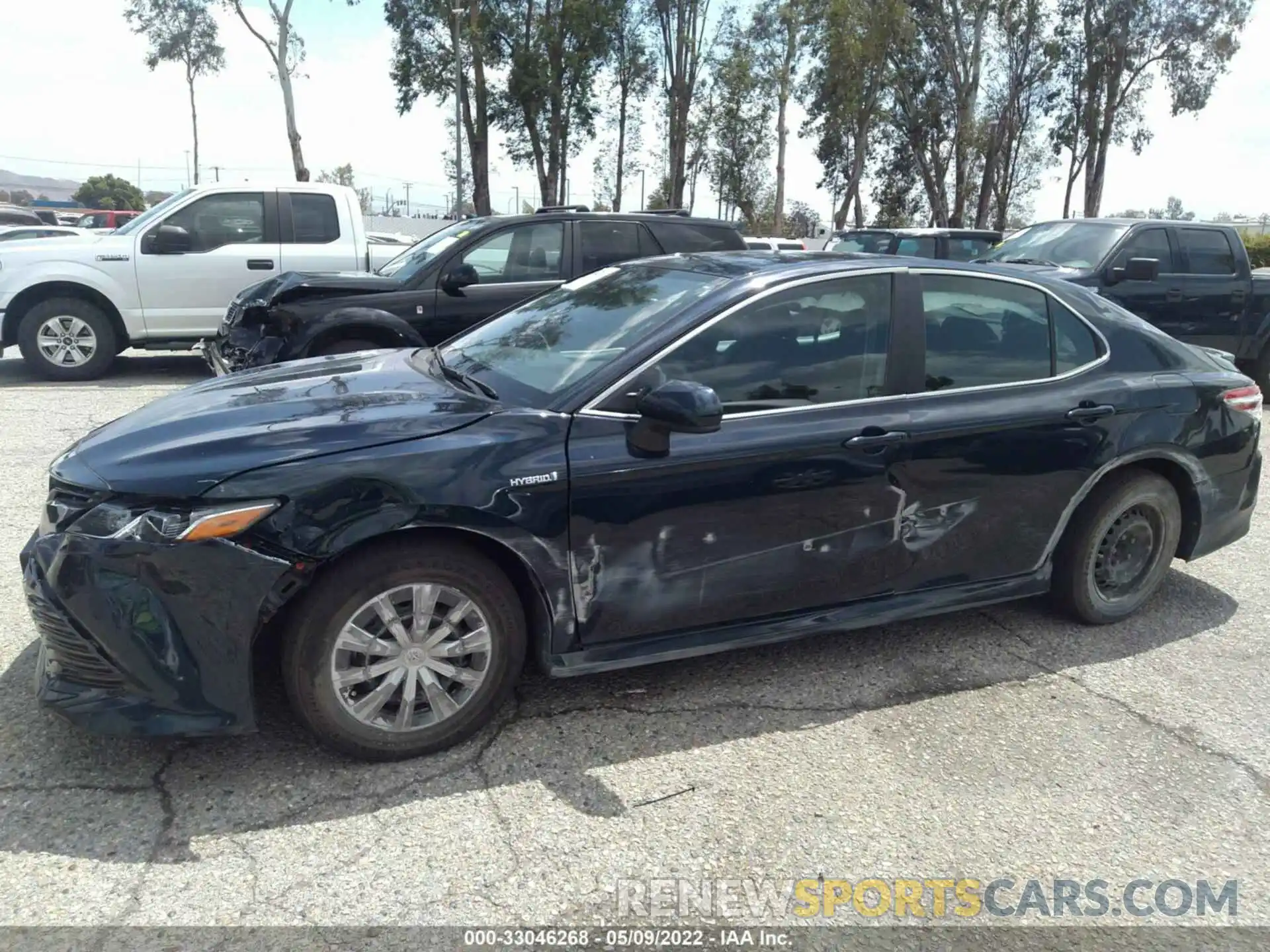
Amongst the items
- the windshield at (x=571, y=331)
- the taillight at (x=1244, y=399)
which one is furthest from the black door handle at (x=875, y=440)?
the taillight at (x=1244, y=399)

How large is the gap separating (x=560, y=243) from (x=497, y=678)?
620 cm

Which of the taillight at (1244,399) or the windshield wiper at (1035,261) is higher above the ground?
the windshield wiper at (1035,261)

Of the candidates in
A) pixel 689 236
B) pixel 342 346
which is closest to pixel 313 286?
pixel 342 346

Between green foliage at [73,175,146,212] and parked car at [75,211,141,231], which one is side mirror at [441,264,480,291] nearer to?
parked car at [75,211,141,231]

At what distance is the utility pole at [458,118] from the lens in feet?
92.5

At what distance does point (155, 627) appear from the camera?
9.42ft

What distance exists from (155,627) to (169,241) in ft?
26.1

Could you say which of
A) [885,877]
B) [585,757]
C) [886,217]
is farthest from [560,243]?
[886,217]

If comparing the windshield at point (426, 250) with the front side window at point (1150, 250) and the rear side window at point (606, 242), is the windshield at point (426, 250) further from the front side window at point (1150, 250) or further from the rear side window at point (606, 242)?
the front side window at point (1150, 250)

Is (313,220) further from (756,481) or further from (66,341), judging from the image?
(756,481)

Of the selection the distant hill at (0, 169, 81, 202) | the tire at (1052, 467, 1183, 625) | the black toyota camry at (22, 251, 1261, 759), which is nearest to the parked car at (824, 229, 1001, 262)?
the black toyota camry at (22, 251, 1261, 759)

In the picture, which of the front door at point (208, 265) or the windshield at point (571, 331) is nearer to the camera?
the windshield at point (571, 331)

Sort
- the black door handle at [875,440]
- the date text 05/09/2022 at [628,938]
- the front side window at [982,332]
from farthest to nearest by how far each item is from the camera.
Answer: the front side window at [982,332], the black door handle at [875,440], the date text 05/09/2022 at [628,938]

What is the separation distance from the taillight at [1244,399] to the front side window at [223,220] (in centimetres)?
876
